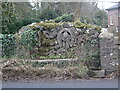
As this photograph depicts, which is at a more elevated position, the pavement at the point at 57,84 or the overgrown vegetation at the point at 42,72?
the overgrown vegetation at the point at 42,72

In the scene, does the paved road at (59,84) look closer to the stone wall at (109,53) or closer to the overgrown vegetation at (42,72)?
the overgrown vegetation at (42,72)

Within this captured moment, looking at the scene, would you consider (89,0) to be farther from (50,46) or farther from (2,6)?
(2,6)

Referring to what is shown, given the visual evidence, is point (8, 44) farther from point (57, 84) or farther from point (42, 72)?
point (57, 84)

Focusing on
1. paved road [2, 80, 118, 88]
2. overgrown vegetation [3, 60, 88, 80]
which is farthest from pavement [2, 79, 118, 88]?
overgrown vegetation [3, 60, 88, 80]

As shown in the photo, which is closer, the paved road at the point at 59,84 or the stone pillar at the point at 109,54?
the paved road at the point at 59,84

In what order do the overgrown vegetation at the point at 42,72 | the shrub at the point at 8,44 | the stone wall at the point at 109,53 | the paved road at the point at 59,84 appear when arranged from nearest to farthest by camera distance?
the paved road at the point at 59,84
the overgrown vegetation at the point at 42,72
the stone wall at the point at 109,53
the shrub at the point at 8,44

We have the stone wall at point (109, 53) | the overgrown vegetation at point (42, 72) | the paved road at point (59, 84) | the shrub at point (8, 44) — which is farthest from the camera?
the shrub at point (8, 44)

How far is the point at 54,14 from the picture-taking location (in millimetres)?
15328

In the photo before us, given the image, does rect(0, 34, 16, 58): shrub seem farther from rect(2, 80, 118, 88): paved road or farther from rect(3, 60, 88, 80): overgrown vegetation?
rect(2, 80, 118, 88): paved road

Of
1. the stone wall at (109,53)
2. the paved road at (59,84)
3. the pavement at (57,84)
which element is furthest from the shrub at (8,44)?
the stone wall at (109,53)

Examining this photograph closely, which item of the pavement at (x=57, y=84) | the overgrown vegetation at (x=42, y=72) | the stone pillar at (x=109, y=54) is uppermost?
the stone pillar at (x=109, y=54)

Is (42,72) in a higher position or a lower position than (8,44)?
lower

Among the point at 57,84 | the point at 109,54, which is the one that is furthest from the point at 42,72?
the point at 109,54

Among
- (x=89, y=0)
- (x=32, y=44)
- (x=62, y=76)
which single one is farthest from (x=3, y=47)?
(x=89, y=0)
